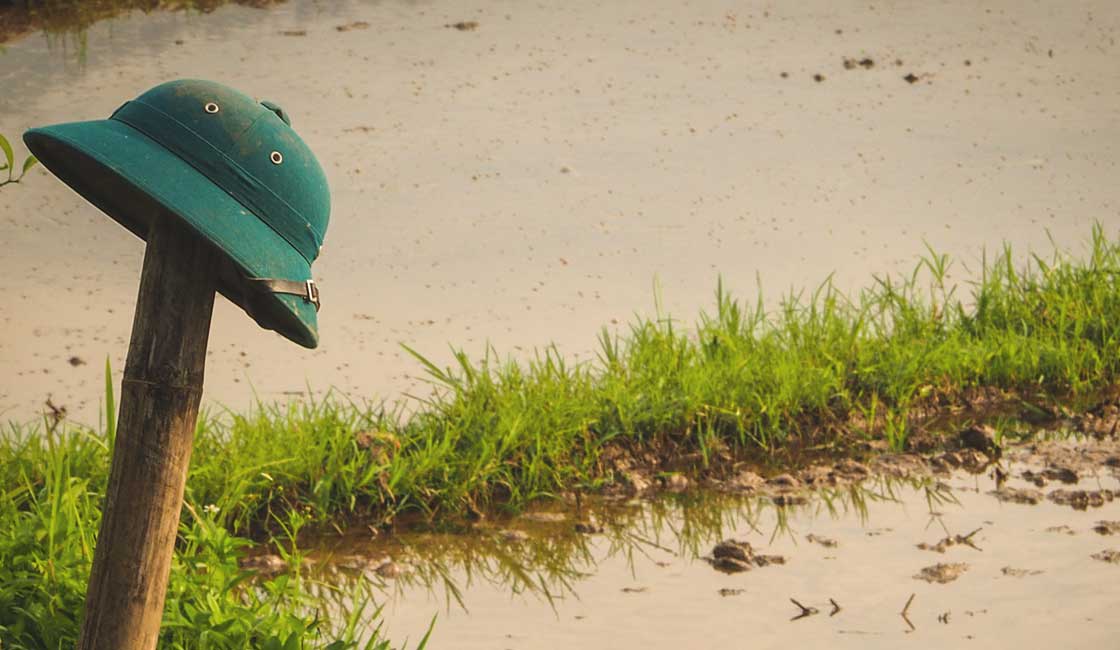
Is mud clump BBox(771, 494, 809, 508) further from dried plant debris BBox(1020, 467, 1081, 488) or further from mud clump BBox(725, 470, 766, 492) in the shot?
dried plant debris BBox(1020, 467, 1081, 488)

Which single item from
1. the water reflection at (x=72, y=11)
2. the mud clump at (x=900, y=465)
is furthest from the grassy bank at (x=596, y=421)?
the water reflection at (x=72, y=11)

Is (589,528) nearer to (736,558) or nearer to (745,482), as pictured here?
(736,558)

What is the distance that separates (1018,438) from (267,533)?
7.06ft

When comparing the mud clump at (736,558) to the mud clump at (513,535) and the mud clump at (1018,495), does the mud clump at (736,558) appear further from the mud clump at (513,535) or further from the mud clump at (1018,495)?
the mud clump at (1018,495)

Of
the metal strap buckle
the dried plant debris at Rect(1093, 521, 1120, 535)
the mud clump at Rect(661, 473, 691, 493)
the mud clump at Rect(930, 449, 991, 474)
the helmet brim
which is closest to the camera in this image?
the helmet brim

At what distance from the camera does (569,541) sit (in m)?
3.50

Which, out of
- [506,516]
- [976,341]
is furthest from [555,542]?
[976,341]

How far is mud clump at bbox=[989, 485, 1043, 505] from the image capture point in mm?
3719

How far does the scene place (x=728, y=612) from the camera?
3.07m

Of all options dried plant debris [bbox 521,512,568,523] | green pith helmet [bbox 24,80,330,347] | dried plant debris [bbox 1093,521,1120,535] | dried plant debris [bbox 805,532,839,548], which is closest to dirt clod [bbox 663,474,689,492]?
dried plant debris [bbox 521,512,568,523]

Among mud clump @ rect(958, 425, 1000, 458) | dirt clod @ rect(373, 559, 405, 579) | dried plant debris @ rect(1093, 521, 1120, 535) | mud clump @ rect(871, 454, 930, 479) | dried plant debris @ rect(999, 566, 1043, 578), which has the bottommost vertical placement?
dried plant debris @ rect(999, 566, 1043, 578)

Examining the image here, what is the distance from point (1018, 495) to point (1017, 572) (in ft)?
1.66

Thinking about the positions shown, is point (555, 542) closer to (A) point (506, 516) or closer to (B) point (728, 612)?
(A) point (506, 516)

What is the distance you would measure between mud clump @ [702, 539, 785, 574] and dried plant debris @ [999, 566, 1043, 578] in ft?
1.66
